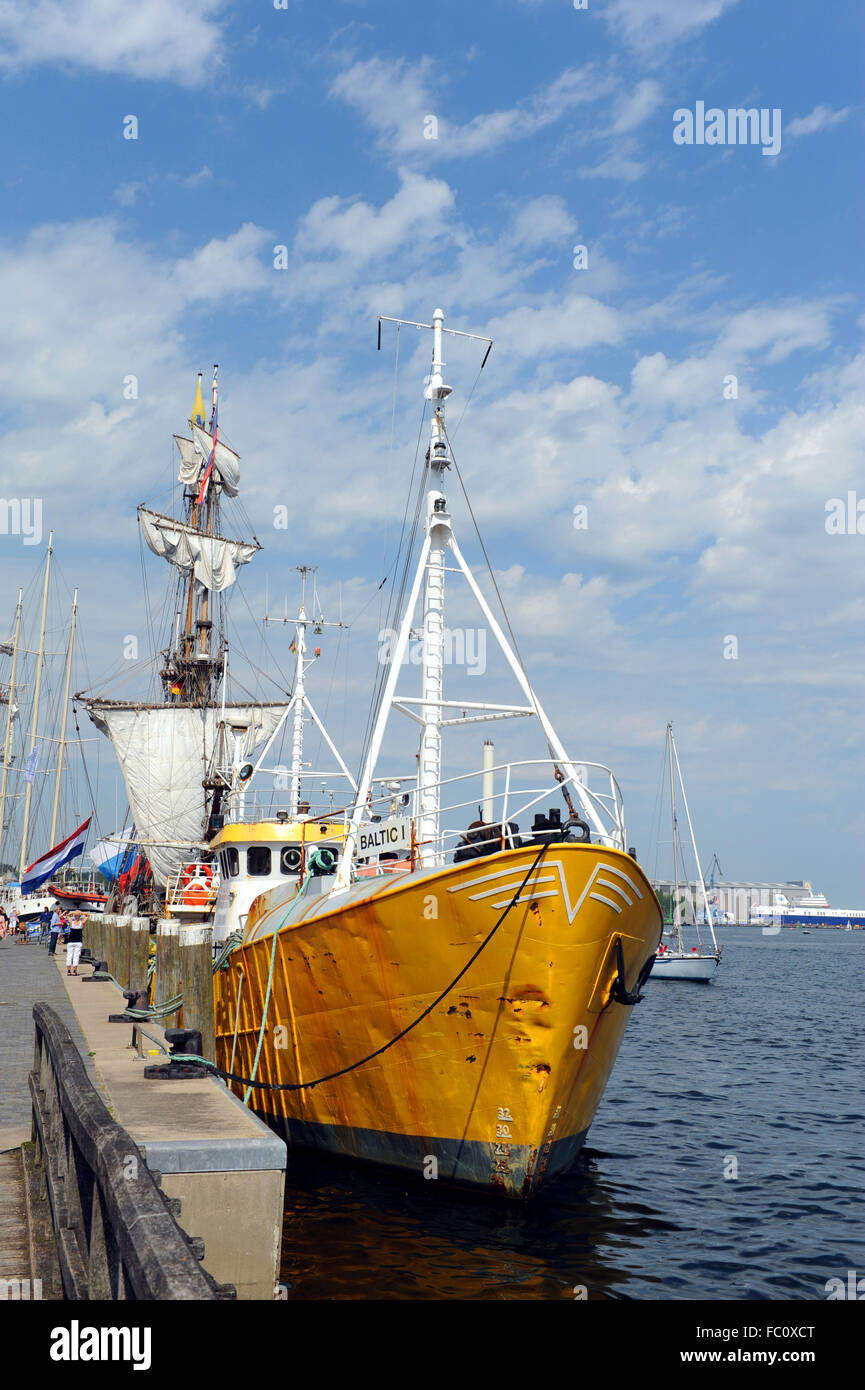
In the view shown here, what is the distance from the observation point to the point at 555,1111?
37.6 feet

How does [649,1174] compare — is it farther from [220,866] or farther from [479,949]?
[220,866]

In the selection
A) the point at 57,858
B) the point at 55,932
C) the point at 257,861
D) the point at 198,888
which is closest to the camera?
the point at 257,861

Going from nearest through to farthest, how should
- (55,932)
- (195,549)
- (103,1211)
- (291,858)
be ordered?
(103,1211), (291,858), (55,932), (195,549)

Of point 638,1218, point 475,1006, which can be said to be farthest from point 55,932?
point 475,1006

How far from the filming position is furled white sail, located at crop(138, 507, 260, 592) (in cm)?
5769

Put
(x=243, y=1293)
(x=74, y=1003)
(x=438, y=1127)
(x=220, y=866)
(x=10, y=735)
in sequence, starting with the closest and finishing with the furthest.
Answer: (x=243, y=1293)
(x=438, y=1127)
(x=74, y=1003)
(x=220, y=866)
(x=10, y=735)

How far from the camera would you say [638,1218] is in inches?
487

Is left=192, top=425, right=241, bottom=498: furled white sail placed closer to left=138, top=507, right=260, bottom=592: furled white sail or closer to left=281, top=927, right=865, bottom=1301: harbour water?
left=138, top=507, right=260, bottom=592: furled white sail

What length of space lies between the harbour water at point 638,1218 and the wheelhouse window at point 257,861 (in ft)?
20.8

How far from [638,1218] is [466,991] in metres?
3.84

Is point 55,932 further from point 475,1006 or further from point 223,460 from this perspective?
point 475,1006

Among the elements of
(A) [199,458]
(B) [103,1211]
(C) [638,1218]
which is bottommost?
(C) [638,1218]
